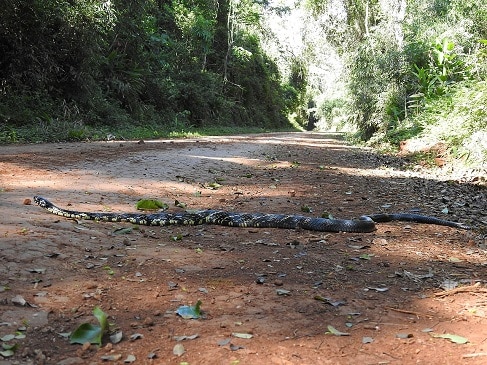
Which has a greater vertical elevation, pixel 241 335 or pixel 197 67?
pixel 197 67

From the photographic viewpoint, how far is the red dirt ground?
248 centimetres

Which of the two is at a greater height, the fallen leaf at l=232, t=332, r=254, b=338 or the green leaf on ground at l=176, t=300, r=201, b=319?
the green leaf on ground at l=176, t=300, r=201, b=319

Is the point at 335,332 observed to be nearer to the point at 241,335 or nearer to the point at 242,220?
the point at 241,335

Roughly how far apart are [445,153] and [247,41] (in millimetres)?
28454

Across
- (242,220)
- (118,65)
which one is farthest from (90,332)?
(118,65)

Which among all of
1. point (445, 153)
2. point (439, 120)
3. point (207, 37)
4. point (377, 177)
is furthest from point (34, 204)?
point (207, 37)

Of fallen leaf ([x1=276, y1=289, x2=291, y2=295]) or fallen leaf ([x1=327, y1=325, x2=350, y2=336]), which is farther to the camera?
fallen leaf ([x1=276, y1=289, x2=291, y2=295])

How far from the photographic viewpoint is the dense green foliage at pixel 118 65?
574 inches

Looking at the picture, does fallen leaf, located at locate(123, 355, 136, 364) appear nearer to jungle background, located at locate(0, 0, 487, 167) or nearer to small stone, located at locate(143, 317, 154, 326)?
small stone, located at locate(143, 317, 154, 326)

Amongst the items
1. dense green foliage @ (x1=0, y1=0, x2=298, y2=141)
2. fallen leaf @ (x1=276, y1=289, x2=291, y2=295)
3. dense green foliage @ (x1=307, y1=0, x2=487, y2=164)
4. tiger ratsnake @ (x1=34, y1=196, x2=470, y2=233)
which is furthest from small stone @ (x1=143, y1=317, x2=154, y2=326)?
dense green foliage @ (x1=0, y1=0, x2=298, y2=141)

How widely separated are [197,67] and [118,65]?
27.5ft

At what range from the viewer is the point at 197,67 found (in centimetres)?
2822

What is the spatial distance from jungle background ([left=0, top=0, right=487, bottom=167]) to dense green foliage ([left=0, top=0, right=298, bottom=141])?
2.1 inches

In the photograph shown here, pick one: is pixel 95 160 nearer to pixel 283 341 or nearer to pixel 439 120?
pixel 283 341
